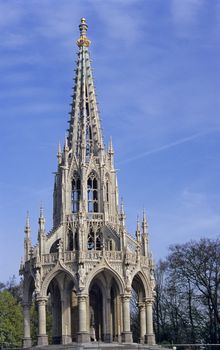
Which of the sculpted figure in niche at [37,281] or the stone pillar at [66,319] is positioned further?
the stone pillar at [66,319]

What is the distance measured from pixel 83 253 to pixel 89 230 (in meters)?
3.29

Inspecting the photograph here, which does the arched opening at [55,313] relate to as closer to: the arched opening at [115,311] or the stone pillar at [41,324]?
the stone pillar at [41,324]

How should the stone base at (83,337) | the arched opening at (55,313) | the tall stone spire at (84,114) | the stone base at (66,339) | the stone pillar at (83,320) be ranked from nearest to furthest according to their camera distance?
the stone base at (83,337), the stone pillar at (83,320), the stone base at (66,339), the arched opening at (55,313), the tall stone spire at (84,114)

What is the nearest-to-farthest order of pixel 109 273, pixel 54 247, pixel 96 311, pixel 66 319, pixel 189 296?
pixel 109 273 < pixel 66 319 < pixel 54 247 < pixel 96 311 < pixel 189 296

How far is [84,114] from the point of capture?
62500 millimetres

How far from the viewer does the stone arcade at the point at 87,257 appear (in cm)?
5569

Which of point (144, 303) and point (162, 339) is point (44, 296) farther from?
point (162, 339)

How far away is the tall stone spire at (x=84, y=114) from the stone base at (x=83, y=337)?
1383cm

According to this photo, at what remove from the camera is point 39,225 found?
58.4m

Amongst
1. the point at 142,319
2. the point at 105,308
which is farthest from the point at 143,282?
the point at 105,308

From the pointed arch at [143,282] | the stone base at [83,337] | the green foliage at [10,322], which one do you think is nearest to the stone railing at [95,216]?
the pointed arch at [143,282]

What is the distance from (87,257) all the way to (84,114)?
13239 millimetres

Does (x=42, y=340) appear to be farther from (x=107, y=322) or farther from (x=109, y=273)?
(x=109, y=273)

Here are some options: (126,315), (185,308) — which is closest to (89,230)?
(126,315)
